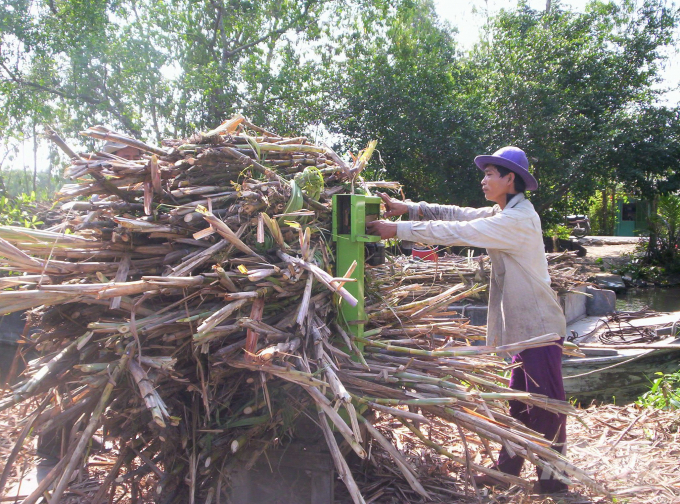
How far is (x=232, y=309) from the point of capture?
2.31 m

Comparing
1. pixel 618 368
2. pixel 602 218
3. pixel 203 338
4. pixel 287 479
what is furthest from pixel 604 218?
pixel 203 338

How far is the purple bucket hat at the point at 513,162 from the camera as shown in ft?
10.7

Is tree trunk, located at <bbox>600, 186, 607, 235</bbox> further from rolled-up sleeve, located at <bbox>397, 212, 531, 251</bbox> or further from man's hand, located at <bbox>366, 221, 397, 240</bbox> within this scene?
man's hand, located at <bbox>366, 221, 397, 240</bbox>

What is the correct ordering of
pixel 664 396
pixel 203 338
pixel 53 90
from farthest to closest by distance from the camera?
pixel 53 90 < pixel 664 396 < pixel 203 338

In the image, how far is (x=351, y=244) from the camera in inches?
113

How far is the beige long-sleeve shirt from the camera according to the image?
3.09 m

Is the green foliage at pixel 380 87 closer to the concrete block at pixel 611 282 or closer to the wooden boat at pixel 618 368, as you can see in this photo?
the concrete block at pixel 611 282

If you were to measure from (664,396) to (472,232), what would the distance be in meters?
3.23

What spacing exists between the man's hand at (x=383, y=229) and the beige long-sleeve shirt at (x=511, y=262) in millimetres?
42

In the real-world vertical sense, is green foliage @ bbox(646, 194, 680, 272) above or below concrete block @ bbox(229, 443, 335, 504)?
above

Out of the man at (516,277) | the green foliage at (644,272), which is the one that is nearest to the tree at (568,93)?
the green foliage at (644,272)

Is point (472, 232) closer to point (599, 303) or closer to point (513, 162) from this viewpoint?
point (513, 162)

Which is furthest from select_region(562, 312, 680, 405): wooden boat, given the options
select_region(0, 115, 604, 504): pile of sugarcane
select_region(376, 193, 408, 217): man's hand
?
select_region(0, 115, 604, 504): pile of sugarcane

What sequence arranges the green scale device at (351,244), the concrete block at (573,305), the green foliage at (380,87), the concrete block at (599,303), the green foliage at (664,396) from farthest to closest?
the green foliage at (380,87) → the concrete block at (599,303) → the concrete block at (573,305) → the green foliage at (664,396) → the green scale device at (351,244)
